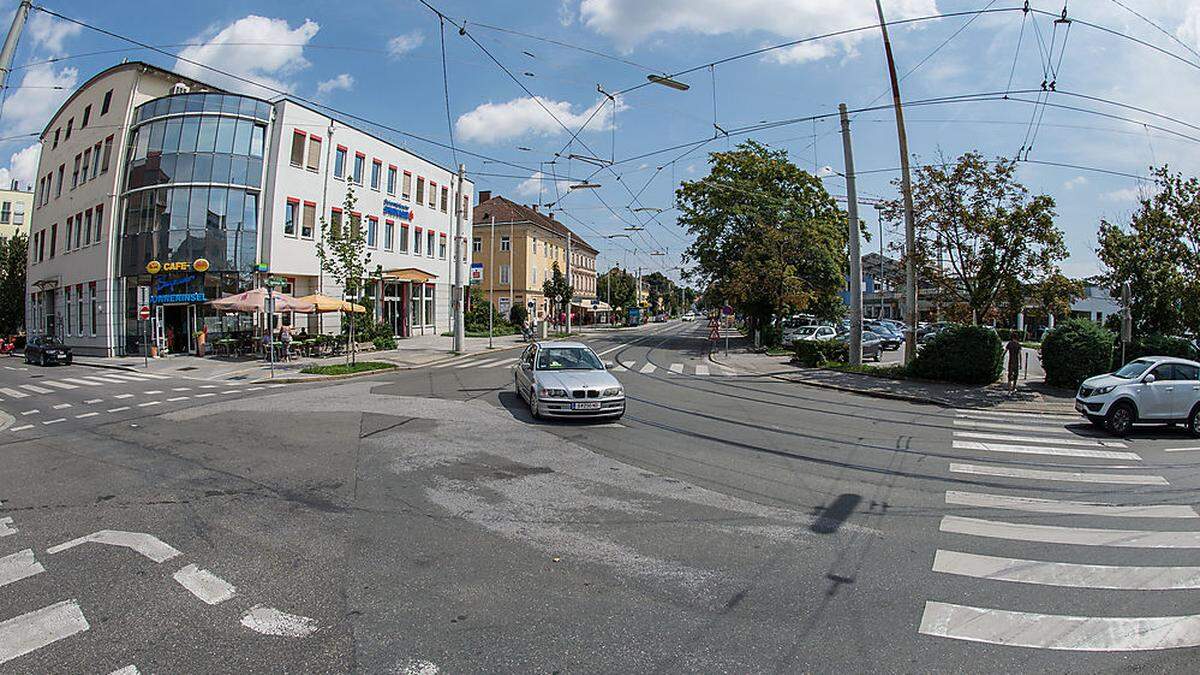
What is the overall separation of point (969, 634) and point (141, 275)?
35.8 m

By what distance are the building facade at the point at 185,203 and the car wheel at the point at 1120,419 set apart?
23.4m

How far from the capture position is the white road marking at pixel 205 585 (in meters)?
4.51

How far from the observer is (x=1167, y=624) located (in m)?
4.23

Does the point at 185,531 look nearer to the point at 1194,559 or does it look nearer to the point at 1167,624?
the point at 1167,624

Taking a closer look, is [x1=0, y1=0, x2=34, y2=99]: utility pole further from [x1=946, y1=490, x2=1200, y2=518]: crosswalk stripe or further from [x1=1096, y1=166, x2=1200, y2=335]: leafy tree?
[x1=1096, y1=166, x2=1200, y2=335]: leafy tree

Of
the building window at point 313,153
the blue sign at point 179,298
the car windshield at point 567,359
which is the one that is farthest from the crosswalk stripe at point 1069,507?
the building window at point 313,153

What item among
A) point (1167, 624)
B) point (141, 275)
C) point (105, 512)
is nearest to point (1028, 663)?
point (1167, 624)

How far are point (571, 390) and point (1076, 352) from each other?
1504 centimetres

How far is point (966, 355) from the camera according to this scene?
741 inches

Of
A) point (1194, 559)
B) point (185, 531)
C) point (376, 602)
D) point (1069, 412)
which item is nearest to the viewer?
point (376, 602)

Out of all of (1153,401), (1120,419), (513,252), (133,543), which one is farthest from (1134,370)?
(513,252)

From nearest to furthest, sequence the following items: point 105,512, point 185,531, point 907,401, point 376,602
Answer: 1. point 376,602
2. point 185,531
3. point 105,512
4. point 907,401

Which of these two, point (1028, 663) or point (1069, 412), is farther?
point (1069, 412)

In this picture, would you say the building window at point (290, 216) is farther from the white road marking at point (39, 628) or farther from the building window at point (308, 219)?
the white road marking at point (39, 628)
